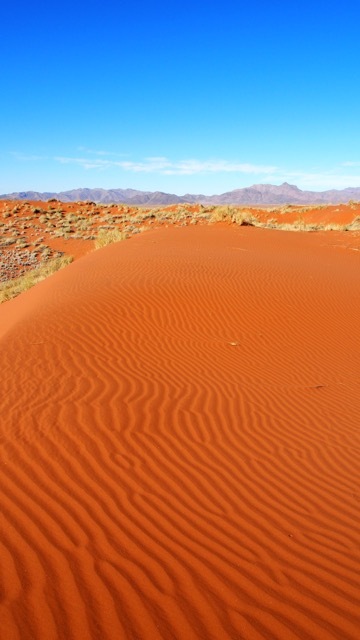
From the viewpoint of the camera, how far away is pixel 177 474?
453 cm

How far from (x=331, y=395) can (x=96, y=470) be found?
3911 mm

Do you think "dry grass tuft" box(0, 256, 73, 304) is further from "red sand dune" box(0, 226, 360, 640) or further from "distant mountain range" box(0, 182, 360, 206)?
"distant mountain range" box(0, 182, 360, 206)

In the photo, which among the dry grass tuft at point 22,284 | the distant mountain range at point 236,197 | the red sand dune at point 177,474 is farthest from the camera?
the distant mountain range at point 236,197

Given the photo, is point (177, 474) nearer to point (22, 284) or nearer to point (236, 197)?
point (22, 284)

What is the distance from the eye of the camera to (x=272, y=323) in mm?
10594

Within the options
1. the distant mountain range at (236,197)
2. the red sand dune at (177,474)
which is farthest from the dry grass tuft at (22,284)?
the distant mountain range at (236,197)

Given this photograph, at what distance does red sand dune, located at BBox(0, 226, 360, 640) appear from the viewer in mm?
2947

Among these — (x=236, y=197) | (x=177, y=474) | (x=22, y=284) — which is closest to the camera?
(x=177, y=474)

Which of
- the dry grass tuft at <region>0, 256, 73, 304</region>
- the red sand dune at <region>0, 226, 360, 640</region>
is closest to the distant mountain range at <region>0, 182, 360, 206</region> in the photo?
the dry grass tuft at <region>0, 256, 73, 304</region>

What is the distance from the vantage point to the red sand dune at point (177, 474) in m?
2.95

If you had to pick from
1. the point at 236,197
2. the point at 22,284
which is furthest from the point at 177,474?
the point at 236,197

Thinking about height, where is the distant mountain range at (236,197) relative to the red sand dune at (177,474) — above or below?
above

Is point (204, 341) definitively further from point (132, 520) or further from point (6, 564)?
point (6, 564)

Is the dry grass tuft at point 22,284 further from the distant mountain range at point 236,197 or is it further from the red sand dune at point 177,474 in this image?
the distant mountain range at point 236,197
